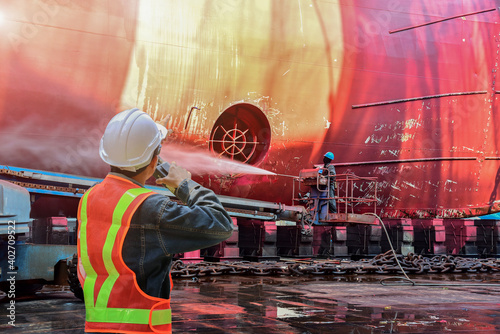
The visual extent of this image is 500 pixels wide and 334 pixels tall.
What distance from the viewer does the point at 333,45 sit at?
10.1 meters

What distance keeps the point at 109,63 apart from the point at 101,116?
789mm

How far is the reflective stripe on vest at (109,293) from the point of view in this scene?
77.6 inches

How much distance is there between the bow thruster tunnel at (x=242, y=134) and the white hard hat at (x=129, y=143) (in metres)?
7.02

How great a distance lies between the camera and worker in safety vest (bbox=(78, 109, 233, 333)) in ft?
6.52

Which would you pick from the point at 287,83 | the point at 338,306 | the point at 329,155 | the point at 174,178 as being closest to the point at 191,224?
the point at 174,178

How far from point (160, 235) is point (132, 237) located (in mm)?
99

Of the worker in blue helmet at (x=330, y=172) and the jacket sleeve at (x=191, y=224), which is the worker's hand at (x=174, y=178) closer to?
the jacket sleeve at (x=191, y=224)

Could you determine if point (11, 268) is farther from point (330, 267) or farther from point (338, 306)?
point (330, 267)

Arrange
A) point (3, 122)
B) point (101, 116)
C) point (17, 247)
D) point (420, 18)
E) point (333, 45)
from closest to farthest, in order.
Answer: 1. point (17, 247)
2. point (3, 122)
3. point (101, 116)
4. point (333, 45)
5. point (420, 18)

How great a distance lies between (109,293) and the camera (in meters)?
1.99

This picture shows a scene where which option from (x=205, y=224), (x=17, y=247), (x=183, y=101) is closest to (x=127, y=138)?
(x=205, y=224)

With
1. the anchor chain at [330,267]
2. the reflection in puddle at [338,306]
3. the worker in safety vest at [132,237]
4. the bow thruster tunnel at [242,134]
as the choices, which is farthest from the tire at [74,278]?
the bow thruster tunnel at [242,134]

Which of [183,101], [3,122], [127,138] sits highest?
[183,101]

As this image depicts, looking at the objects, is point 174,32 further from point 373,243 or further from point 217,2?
point 373,243
